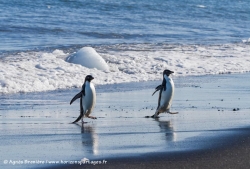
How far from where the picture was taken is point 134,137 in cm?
682

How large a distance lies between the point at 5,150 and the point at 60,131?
4.02 ft

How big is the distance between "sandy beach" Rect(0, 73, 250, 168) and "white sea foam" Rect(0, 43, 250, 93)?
106 centimetres

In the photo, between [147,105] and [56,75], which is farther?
[56,75]

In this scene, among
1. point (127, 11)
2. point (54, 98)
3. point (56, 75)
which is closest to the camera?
point (54, 98)

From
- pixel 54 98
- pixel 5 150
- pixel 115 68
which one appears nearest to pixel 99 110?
pixel 54 98

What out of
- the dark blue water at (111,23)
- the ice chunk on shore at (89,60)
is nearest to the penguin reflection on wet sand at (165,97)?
the ice chunk on shore at (89,60)

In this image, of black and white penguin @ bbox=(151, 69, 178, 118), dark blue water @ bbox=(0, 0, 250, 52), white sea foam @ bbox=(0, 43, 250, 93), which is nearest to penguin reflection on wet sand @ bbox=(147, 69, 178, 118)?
black and white penguin @ bbox=(151, 69, 178, 118)

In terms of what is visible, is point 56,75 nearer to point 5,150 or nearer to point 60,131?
point 60,131

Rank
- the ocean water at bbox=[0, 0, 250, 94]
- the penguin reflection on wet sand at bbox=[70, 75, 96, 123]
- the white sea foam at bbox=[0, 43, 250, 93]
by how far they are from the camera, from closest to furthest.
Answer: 1. the penguin reflection on wet sand at bbox=[70, 75, 96, 123]
2. the white sea foam at bbox=[0, 43, 250, 93]
3. the ocean water at bbox=[0, 0, 250, 94]

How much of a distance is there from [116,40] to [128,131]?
14.4 meters

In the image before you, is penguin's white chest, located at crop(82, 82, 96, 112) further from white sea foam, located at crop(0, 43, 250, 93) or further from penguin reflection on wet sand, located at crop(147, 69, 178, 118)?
white sea foam, located at crop(0, 43, 250, 93)

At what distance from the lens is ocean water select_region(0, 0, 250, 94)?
45.0 feet

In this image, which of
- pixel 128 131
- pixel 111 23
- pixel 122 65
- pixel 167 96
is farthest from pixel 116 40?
pixel 128 131

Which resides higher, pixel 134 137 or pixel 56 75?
pixel 134 137
